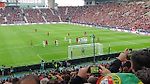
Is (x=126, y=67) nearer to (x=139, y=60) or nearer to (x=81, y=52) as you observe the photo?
(x=139, y=60)

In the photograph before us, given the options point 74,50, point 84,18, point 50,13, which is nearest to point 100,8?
point 84,18

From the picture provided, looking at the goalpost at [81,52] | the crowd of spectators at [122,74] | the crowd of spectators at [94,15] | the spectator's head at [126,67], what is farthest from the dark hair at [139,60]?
the crowd of spectators at [94,15]

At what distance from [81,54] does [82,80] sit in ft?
93.4

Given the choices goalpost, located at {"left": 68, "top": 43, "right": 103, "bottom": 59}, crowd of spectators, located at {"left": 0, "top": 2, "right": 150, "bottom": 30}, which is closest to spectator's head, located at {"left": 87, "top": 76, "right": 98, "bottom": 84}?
goalpost, located at {"left": 68, "top": 43, "right": 103, "bottom": 59}

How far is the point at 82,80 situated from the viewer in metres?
5.06

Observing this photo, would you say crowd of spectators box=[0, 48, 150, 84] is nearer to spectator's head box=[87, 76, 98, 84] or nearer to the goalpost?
spectator's head box=[87, 76, 98, 84]

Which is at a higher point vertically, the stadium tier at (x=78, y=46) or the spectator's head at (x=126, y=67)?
the spectator's head at (x=126, y=67)

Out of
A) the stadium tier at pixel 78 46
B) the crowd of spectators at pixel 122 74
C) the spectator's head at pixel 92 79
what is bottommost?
the stadium tier at pixel 78 46

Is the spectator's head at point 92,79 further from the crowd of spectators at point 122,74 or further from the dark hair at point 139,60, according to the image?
the dark hair at point 139,60

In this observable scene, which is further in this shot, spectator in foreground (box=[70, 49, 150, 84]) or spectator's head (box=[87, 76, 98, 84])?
spectator's head (box=[87, 76, 98, 84])

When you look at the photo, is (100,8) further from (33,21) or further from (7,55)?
(7,55)

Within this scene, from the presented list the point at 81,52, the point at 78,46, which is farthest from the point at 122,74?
the point at 78,46

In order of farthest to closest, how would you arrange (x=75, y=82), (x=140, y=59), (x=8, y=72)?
(x=8, y=72)
(x=75, y=82)
(x=140, y=59)

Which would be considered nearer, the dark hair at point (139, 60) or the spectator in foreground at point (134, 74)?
the spectator in foreground at point (134, 74)
